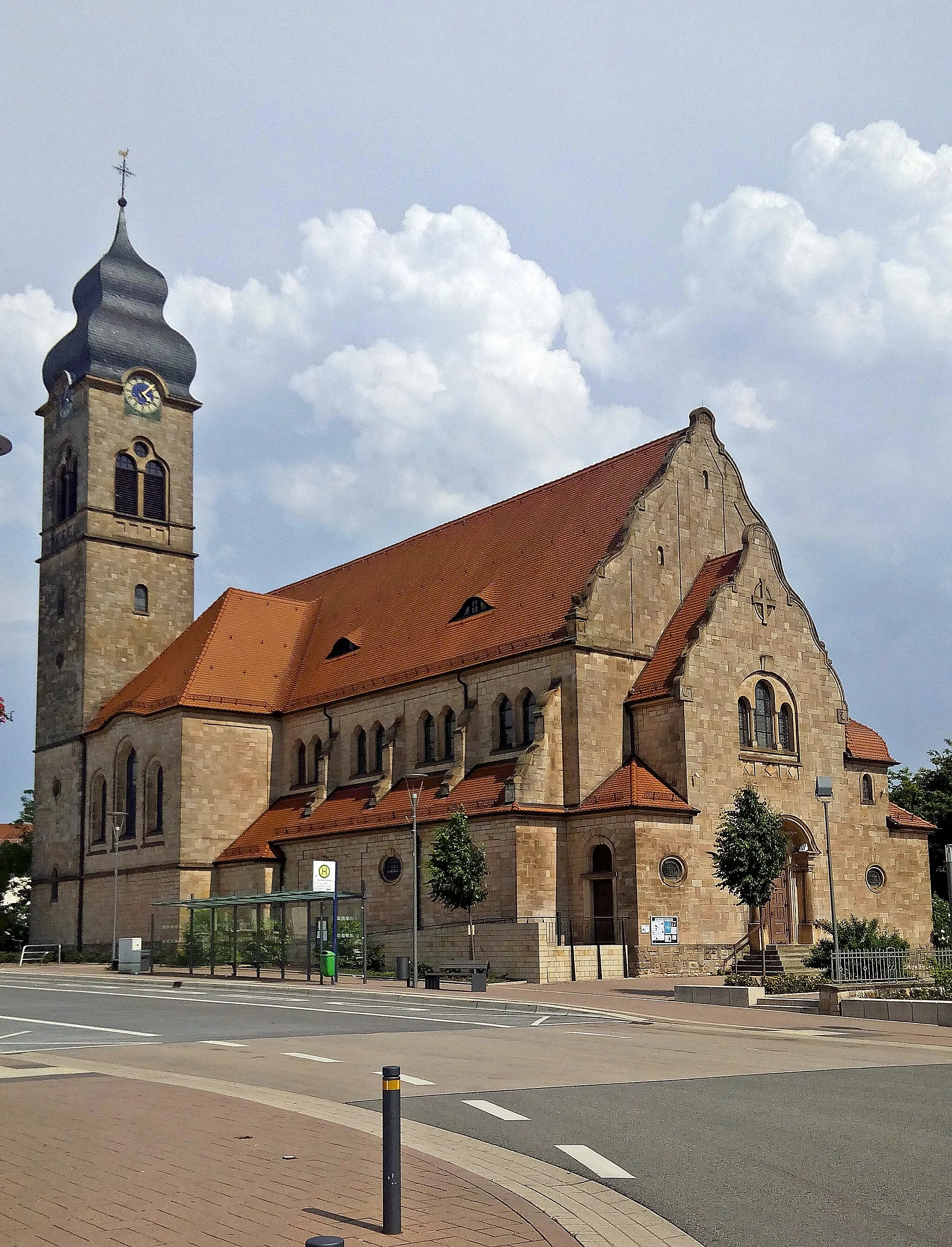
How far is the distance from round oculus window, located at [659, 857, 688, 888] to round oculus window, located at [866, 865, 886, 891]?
31.3 feet

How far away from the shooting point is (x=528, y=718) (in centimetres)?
4653

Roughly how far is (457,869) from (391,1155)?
109ft

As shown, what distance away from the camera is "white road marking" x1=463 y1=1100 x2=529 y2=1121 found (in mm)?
12247

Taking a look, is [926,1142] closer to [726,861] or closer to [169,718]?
[726,861]

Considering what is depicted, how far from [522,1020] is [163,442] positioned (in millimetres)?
46707

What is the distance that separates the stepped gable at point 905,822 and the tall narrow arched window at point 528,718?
45.0 ft

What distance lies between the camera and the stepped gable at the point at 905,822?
50094 millimetres

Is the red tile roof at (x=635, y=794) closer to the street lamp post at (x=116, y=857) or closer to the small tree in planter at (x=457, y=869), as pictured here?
the small tree in planter at (x=457, y=869)

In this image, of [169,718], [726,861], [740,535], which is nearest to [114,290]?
[169,718]

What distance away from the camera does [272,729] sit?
189ft

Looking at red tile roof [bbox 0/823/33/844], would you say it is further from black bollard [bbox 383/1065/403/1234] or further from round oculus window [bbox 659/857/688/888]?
black bollard [bbox 383/1065/403/1234]

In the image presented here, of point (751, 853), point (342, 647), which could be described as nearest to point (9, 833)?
point (342, 647)

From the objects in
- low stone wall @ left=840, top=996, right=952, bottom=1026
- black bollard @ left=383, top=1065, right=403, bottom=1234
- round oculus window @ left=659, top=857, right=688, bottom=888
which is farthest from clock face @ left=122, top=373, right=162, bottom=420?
black bollard @ left=383, top=1065, right=403, bottom=1234

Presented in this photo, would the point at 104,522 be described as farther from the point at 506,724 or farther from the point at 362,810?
the point at 506,724
